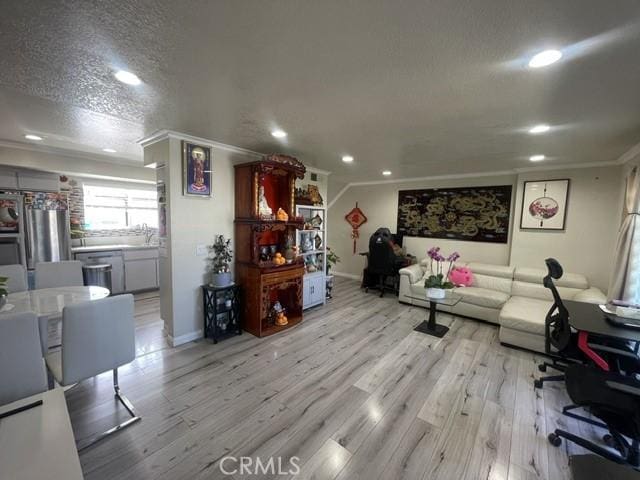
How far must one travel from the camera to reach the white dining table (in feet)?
6.87

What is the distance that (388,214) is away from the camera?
622 cm

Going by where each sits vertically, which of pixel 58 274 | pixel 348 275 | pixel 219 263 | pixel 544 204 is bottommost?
pixel 348 275

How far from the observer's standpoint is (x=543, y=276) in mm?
4031

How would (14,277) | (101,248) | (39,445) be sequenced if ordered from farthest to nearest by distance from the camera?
(101,248) → (14,277) → (39,445)

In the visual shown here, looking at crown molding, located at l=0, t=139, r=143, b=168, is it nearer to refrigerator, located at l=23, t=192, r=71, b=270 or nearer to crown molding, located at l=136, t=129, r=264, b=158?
refrigerator, located at l=23, t=192, r=71, b=270

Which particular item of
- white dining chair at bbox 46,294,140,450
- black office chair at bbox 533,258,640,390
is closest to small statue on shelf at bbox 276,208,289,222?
white dining chair at bbox 46,294,140,450

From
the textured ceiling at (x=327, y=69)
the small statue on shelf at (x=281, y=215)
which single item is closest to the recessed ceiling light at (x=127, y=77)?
the textured ceiling at (x=327, y=69)

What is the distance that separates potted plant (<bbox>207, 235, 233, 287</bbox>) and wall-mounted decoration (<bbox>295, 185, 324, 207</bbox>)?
4.61 ft

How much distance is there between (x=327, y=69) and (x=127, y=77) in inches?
52.4

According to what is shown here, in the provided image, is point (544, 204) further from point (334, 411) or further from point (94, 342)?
point (94, 342)

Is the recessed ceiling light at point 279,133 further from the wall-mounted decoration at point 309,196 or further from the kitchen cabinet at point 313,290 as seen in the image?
the kitchen cabinet at point 313,290

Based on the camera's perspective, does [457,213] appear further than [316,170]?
Yes

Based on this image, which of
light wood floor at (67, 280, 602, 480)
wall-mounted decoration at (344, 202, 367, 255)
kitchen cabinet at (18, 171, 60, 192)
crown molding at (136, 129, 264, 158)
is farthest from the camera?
wall-mounted decoration at (344, 202, 367, 255)

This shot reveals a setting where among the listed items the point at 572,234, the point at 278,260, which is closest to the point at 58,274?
the point at 278,260
